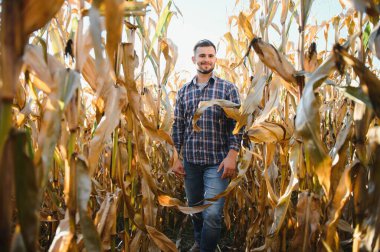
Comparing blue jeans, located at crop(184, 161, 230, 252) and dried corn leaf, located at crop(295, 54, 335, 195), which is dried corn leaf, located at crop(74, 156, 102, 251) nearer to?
dried corn leaf, located at crop(295, 54, 335, 195)

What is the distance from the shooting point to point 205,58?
2.17m

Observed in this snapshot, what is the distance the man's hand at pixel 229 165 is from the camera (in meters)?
1.98

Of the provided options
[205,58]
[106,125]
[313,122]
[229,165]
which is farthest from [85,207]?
[205,58]

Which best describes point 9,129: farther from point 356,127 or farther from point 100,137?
point 356,127

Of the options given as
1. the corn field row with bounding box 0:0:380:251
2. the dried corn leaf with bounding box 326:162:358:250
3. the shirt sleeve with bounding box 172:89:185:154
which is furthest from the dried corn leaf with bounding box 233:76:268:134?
the shirt sleeve with bounding box 172:89:185:154

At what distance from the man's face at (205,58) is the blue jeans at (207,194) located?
2.09ft

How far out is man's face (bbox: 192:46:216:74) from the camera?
7.08 ft

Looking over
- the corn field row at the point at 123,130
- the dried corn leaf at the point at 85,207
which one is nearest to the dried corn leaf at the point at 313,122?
the corn field row at the point at 123,130

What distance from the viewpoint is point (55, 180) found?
1.52 m

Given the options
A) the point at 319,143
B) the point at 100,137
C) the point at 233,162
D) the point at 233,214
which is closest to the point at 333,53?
the point at 319,143

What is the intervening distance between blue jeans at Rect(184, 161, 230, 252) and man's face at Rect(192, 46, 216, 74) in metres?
0.64

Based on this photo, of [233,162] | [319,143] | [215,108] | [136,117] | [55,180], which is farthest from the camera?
[215,108]

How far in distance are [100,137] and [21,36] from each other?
0.43m

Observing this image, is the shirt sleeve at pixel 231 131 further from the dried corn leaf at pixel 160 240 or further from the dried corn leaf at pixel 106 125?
the dried corn leaf at pixel 106 125
